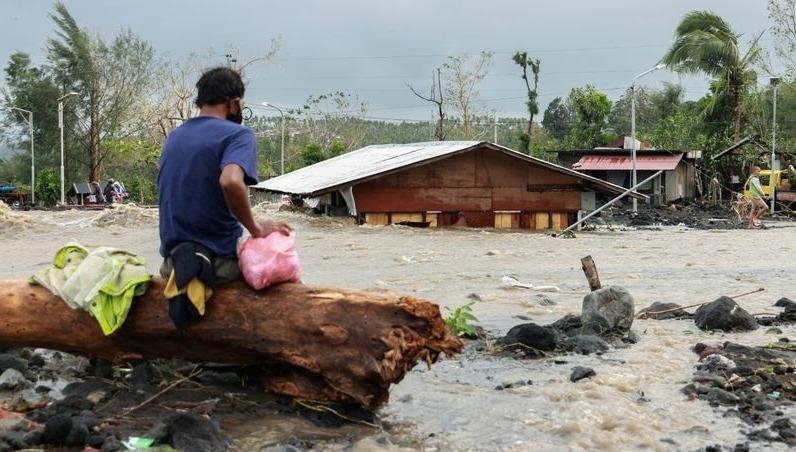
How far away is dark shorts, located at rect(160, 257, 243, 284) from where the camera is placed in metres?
5.71

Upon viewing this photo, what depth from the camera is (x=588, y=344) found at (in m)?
8.21

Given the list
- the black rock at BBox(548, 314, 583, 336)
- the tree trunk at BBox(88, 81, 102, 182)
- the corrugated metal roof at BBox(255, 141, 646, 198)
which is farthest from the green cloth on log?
the tree trunk at BBox(88, 81, 102, 182)

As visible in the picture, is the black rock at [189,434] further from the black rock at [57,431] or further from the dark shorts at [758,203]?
the dark shorts at [758,203]

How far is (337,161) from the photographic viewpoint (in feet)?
111

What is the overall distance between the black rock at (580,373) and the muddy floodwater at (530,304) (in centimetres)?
8

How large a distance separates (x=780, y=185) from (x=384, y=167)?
22.1 meters

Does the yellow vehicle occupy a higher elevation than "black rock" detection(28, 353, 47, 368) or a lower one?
higher

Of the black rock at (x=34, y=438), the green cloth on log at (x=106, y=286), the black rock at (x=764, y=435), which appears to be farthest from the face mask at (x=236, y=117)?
the black rock at (x=764, y=435)

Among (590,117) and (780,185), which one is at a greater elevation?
(590,117)

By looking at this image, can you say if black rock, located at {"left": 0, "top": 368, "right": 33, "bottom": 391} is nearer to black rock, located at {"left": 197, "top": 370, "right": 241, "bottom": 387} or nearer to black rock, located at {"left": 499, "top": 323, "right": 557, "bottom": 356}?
black rock, located at {"left": 197, "top": 370, "right": 241, "bottom": 387}

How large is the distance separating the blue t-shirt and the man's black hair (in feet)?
0.43

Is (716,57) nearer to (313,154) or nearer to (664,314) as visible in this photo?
(313,154)

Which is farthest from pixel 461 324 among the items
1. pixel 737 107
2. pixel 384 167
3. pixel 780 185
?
pixel 737 107

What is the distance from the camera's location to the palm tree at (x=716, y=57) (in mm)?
44688
